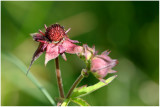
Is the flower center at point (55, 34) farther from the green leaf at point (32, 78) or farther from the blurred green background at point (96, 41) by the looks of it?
the blurred green background at point (96, 41)

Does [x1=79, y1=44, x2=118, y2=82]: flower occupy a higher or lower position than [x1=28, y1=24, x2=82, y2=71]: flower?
lower

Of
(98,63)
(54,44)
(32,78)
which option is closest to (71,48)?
(54,44)

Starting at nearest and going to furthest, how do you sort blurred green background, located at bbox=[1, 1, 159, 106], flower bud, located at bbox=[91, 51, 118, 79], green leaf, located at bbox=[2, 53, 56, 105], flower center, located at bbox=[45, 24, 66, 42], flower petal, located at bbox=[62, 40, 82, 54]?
flower bud, located at bbox=[91, 51, 118, 79]
flower petal, located at bbox=[62, 40, 82, 54]
flower center, located at bbox=[45, 24, 66, 42]
green leaf, located at bbox=[2, 53, 56, 105]
blurred green background, located at bbox=[1, 1, 159, 106]

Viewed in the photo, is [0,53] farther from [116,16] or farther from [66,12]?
[116,16]

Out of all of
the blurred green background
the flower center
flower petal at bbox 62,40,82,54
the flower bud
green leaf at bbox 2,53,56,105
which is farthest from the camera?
the blurred green background

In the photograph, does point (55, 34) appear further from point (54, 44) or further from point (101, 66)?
point (101, 66)

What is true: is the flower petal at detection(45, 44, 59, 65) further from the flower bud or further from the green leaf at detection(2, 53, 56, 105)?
the green leaf at detection(2, 53, 56, 105)

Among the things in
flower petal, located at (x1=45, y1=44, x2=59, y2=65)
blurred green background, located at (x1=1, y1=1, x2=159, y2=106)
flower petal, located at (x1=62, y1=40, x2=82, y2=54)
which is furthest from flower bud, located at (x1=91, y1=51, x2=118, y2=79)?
blurred green background, located at (x1=1, y1=1, x2=159, y2=106)
